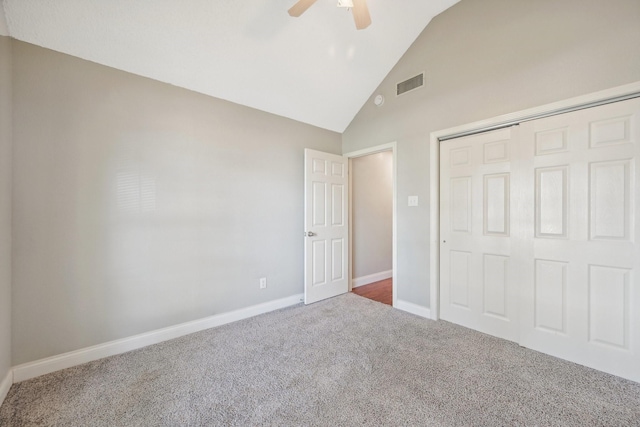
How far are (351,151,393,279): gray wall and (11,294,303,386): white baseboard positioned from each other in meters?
1.84

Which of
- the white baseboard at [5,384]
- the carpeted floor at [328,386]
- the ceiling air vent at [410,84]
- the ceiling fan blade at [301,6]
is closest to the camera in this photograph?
the carpeted floor at [328,386]

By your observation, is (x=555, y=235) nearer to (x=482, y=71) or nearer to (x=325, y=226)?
(x=482, y=71)

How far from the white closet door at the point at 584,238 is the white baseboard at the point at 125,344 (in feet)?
9.07

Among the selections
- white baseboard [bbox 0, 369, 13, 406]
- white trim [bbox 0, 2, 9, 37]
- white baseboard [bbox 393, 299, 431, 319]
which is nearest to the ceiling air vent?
white baseboard [bbox 393, 299, 431, 319]

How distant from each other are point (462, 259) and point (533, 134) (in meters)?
1.32

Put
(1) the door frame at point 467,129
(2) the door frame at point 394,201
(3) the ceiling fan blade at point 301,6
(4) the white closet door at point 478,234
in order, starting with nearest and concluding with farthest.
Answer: (3) the ceiling fan blade at point 301,6 → (1) the door frame at point 467,129 → (4) the white closet door at point 478,234 → (2) the door frame at point 394,201

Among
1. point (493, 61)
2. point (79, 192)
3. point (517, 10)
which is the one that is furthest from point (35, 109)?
point (517, 10)

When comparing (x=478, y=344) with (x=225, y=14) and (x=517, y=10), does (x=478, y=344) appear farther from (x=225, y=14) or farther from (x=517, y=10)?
(x=225, y=14)

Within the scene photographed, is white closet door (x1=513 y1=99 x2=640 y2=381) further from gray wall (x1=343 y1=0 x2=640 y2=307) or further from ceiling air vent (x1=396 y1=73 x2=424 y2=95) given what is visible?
ceiling air vent (x1=396 y1=73 x2=424 y2=95)

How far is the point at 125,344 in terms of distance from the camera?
7.30 feet

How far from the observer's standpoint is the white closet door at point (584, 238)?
5.93ft

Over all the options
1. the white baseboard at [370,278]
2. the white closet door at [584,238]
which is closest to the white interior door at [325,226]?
the white baseboard at [370,278]

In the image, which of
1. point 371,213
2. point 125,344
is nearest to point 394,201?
point 371,213

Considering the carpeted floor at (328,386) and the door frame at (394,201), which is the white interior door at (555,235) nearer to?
the carpeted floor at (328,386)
